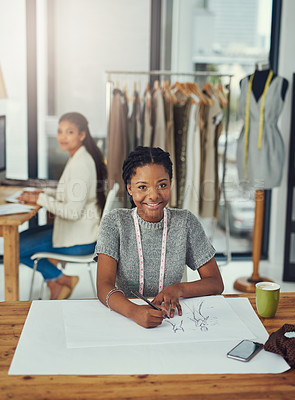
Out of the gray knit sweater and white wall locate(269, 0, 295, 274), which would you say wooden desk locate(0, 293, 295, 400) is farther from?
white wall locate(269, 0, 295, 274)

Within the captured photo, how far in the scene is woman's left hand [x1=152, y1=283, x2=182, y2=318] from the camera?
4.86 ft

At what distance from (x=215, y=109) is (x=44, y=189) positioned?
1202 mm

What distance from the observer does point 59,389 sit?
3.55 feet

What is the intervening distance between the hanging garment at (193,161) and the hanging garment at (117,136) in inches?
16.4

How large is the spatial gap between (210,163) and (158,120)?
0.44 metres

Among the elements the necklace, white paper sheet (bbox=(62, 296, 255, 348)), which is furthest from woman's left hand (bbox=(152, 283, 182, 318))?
the necklace

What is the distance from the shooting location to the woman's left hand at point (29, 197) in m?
3.16

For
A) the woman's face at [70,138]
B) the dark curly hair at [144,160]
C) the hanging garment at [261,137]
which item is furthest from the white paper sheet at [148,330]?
the hanging garment at [261,137]

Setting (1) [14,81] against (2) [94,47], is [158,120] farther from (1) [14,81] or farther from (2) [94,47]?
(1) [14,81]

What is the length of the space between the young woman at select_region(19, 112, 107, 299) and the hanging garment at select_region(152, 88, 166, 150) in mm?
397

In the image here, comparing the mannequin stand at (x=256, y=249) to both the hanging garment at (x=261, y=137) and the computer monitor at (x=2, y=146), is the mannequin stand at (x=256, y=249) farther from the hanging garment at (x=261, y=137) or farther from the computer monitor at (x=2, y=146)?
the computer monitor at (x=2, y=146)

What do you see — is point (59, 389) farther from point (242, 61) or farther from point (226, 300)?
point (242, 61)

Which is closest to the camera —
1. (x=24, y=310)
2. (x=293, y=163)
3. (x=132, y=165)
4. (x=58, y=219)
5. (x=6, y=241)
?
(x=24, y=310)

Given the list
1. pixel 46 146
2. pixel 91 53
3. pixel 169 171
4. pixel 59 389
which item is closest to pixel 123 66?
pixel 91 53
